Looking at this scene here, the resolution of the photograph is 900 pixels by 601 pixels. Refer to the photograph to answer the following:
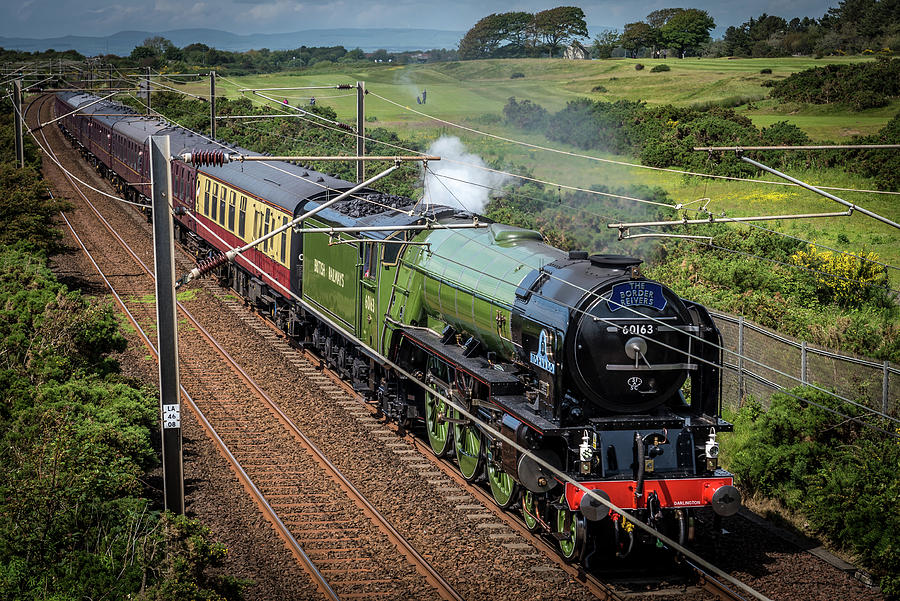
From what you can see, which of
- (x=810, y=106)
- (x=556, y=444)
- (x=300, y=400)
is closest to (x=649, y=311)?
(x=556, y=444)

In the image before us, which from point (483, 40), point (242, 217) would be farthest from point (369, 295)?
point (483, 40)

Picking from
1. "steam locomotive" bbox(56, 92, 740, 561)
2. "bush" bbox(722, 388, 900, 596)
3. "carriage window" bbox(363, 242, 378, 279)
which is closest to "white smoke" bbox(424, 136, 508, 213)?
"carriage window" bbox(363, 242, 378, 279)

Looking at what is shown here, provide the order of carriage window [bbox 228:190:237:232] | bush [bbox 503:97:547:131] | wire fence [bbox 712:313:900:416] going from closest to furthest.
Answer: wire fence [bbox 712:313:900:416] → carriage window [bbox 228:190:237:232] → bush [bbox 503:97:547:131]

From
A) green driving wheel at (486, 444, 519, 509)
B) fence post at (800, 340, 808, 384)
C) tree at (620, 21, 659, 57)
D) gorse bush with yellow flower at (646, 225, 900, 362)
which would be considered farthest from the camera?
tree at (620, 21, 659, 57)

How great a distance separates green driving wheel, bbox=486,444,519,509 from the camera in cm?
1327

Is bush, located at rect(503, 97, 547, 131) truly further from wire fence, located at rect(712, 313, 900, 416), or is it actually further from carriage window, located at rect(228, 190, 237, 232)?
wire fence, located at rect(712, 313, 900, 416)

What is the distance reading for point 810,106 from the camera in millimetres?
42156

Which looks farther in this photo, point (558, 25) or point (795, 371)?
point (558, 25)

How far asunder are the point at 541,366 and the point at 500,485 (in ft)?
8.64

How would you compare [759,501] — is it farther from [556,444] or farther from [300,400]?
[300,400]

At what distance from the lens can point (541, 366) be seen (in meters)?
12.0

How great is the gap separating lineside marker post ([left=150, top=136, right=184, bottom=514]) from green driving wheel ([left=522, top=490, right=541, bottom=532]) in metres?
4.68

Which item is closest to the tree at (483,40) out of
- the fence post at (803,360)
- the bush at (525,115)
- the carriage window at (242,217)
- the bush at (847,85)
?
the bush at (525,115)

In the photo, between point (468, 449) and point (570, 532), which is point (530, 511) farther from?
point (468, 449)
